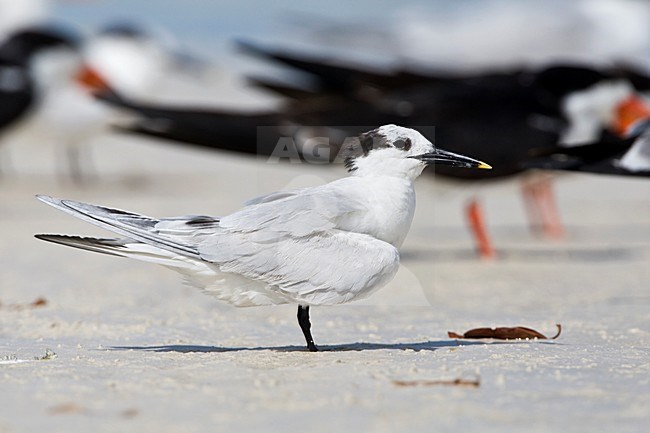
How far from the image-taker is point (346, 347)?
10.9ft

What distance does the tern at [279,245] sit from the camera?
3008 mm

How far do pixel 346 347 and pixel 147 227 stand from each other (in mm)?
698

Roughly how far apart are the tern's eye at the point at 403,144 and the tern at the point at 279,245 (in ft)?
0.52

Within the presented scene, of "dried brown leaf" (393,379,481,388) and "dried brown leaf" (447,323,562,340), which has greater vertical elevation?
"dried brown leaf" (393,379,481,388)

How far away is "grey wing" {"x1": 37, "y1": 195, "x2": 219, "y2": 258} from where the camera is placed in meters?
3.00

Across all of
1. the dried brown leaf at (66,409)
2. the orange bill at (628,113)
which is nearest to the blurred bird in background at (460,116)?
the orange bill at (628,113)

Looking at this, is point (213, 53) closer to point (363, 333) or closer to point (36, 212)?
point (36, 212)

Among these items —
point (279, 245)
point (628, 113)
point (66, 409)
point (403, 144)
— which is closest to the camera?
point (66, 409)

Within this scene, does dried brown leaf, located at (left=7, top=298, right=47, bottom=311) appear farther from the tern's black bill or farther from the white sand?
the tern's black bill

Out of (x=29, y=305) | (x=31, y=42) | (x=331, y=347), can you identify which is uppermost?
(x=31, y=42)

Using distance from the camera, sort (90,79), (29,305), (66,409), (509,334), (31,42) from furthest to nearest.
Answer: (31,42) → (90,79) → (29,305) → (509,334) → (66,409)

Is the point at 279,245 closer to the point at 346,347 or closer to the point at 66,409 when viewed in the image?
the point at 346,347

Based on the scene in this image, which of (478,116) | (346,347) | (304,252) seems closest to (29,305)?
(346,347)

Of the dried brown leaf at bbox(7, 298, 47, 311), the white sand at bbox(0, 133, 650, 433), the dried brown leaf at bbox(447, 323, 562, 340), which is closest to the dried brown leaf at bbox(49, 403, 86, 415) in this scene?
the white sand at bbox(0, 133, 650, 433)
